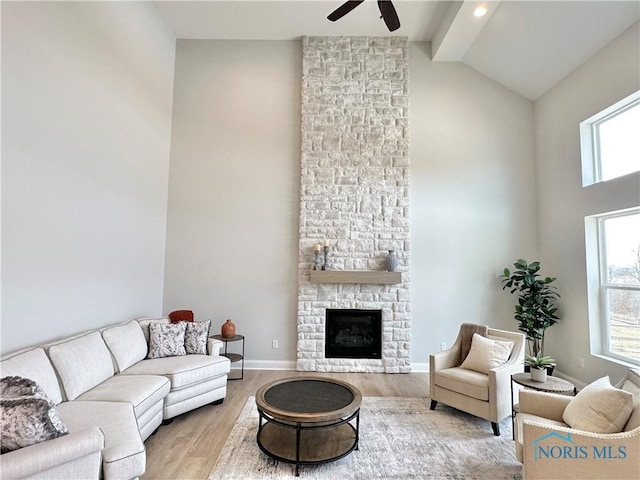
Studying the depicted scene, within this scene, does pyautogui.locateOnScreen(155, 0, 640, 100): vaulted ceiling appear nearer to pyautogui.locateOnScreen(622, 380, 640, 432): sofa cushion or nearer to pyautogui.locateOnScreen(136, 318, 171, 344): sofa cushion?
pyautogui.locateOnScreen(622, 380, 640, 432): sofa cushion

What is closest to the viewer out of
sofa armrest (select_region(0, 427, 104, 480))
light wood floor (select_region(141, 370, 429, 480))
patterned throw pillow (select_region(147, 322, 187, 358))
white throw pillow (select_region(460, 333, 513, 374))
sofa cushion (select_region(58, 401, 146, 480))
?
sofa armrest (select_region(0, 427, 104, 480))

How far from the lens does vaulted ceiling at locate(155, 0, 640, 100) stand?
378 centimetres

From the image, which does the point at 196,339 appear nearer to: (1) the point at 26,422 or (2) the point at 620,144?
(1) the point at 26,422

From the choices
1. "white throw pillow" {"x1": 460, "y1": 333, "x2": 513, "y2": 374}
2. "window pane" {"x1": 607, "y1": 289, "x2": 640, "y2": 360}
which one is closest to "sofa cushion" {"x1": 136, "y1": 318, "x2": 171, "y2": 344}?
"white throw pillow" {"x1": 460, "y1": 333, "x2": 513, "y2": 374}

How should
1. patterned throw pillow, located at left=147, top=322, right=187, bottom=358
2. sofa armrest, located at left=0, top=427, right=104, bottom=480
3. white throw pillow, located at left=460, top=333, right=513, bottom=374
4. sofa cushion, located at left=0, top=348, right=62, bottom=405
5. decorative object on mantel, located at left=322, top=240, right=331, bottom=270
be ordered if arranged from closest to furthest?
sofa armrest, located at left=0, top=427, right=104, bottom=480 → sofa cushion, located at left=0, top=348, right=62, bottom=405 → white throw pillow, located at left=460, top=333, right=513, bottom=374 → patterned throw pillow, located at left=147, top=322, right=187, bottom=358 → decorative object on mantel, located at left=322, top=240, right=331, bottom=270

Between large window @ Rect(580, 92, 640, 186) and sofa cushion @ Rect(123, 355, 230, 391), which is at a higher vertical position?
large window @ Rect(580, 92, 640, 186)

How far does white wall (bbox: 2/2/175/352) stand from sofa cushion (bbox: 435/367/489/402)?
11.9 feet

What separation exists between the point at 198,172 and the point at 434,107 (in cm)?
387

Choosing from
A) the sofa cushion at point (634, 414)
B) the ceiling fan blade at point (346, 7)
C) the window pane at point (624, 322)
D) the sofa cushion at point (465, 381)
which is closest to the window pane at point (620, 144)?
the window pane at point (624, 322)

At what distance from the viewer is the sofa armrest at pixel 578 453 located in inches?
Answer: 70.2

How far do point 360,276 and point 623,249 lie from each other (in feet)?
10.2

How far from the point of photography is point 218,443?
2838mm

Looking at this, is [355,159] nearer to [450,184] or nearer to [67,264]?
[450,184]

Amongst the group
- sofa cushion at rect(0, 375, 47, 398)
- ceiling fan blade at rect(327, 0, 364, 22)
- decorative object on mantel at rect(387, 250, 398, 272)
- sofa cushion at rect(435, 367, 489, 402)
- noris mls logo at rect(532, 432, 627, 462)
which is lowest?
sofa cushion at rect(435, 367, 489, 402)
